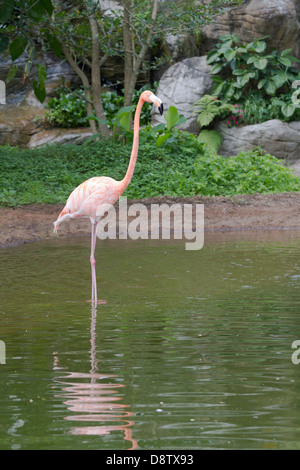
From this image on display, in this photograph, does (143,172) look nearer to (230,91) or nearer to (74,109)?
(230,91)

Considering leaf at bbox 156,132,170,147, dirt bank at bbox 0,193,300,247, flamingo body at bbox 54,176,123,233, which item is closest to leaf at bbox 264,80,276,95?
leaf at bbox 156,132,170,147

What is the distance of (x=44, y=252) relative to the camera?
26.6 feet

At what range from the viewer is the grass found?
11.6m

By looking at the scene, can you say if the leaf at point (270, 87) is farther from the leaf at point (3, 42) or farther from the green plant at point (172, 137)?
the leaf at point (3, 42)

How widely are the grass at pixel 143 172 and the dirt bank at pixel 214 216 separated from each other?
0.49 metres

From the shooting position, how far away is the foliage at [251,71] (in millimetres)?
15664

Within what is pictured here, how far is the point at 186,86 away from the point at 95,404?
44.8 ft

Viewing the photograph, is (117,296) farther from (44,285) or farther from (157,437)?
(157,437)

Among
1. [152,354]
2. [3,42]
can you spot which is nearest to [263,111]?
[3,42]

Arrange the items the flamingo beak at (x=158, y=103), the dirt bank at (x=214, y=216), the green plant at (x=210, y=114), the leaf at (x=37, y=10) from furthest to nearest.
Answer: the green plant at (x=210, y=114) < the dirt bank at (x=214, y=216) < the flamingo beak at (x=158, y=103) < the leaf at (x=37, y=10)

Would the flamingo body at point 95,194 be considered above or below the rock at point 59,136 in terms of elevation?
above

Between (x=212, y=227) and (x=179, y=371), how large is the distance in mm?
6395

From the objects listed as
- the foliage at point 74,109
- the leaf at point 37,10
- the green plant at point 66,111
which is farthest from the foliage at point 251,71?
the leaf at point 37,10
